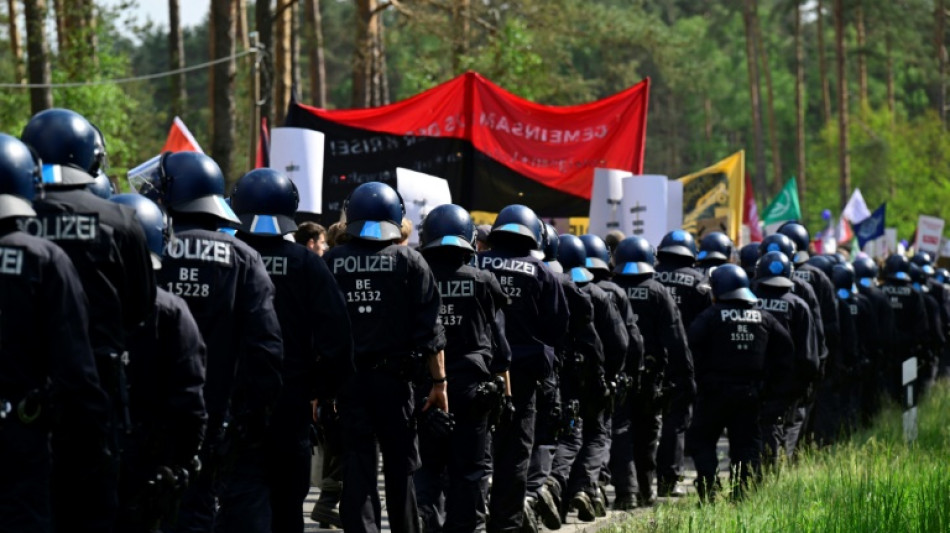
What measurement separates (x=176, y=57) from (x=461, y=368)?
2451 centimetres

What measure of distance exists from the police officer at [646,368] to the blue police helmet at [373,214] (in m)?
3.92

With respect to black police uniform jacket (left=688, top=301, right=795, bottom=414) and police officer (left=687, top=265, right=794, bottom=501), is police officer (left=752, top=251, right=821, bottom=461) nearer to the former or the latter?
black police uniform jacket (left=688, top=301, right=795, bottom=414)

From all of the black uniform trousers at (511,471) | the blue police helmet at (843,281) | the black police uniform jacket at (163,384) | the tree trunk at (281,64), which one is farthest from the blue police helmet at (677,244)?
the tree trunk at (281,64)

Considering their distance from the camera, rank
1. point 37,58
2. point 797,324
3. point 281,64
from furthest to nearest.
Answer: point 281,64, point 37,58, point 797,324

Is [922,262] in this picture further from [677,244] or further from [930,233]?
[677,244]

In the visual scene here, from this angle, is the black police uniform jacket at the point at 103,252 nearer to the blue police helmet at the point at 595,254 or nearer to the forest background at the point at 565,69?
the blue police helmet at the point at 595,254

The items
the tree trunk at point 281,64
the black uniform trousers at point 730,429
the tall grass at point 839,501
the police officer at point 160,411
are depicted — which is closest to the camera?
the police officer at point 160,411

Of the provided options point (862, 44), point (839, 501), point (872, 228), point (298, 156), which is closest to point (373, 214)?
point (839, 501)

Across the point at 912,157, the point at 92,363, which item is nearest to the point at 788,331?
the point at 92,363

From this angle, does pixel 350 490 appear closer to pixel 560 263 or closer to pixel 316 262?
pixel 316 262

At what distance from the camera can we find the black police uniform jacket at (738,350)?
11.4 meters

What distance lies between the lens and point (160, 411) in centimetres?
613

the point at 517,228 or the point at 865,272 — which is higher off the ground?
the point at 517,228

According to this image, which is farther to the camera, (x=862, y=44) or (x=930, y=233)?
(x=862, y=44)
